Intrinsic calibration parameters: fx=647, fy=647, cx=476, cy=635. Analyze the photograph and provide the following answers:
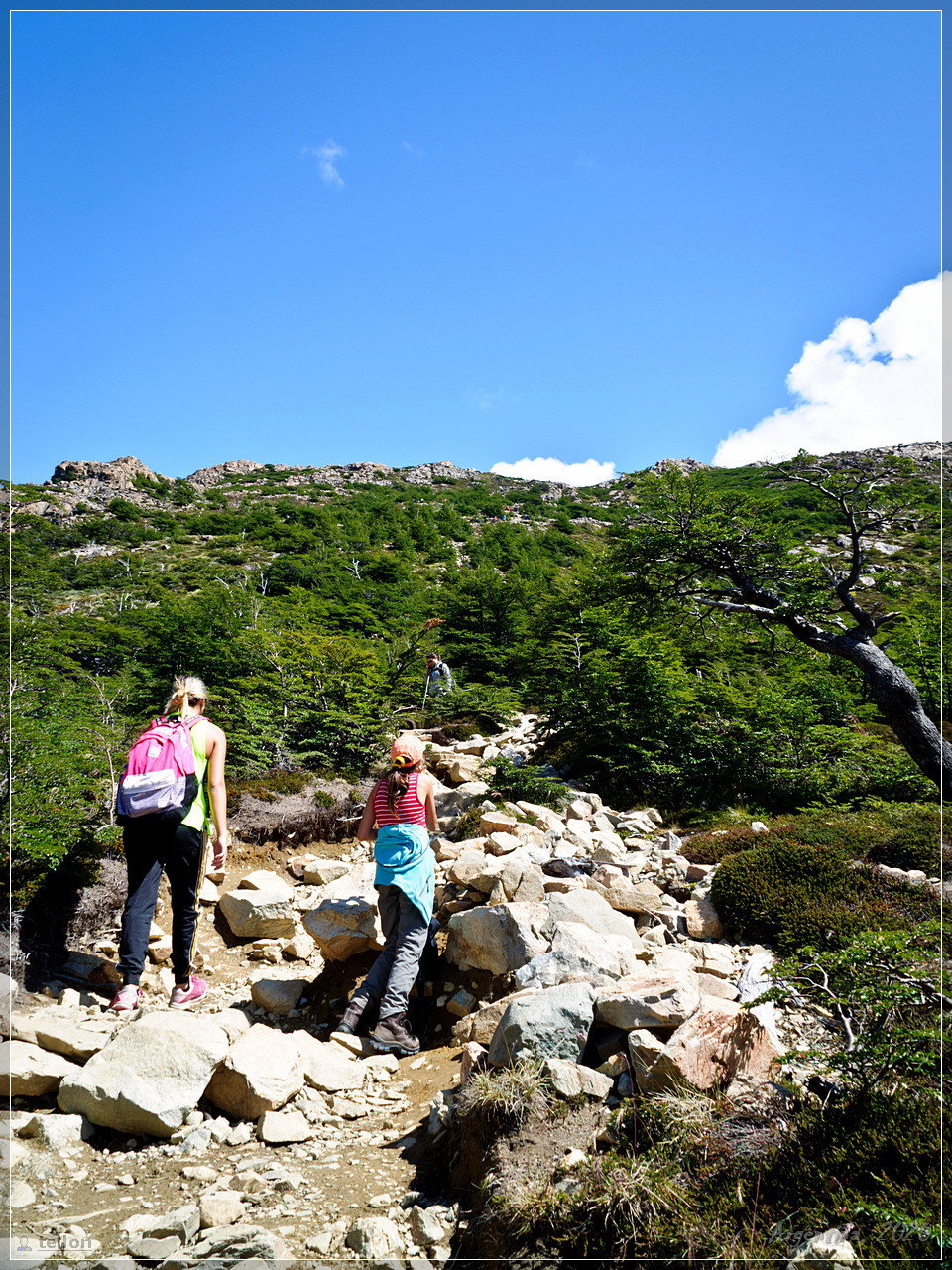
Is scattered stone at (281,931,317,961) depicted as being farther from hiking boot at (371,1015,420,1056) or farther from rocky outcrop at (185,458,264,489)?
rocky outcrop at (185,458,264,489)

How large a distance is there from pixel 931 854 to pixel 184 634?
12.8 meters

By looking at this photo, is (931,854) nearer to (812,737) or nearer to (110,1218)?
(812,737)

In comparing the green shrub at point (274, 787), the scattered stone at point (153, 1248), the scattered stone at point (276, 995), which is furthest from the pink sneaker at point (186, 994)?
the green shrub at point (274, 787)

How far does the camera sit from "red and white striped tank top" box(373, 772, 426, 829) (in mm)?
4488

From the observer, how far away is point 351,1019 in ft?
13.8

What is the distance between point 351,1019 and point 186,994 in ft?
3.65

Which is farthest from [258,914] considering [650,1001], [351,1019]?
[650,1001]

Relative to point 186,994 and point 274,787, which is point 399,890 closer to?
point 186,994

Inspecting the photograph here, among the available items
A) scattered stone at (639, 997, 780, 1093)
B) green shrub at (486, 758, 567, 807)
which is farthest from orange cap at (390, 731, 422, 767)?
green shrub at (486, 758, 567, 807)

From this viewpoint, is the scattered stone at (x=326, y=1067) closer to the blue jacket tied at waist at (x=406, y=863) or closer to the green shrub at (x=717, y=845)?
the blue jacket tied at waist at (x=406, y=863)

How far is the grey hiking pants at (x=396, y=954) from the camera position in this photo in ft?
14.0

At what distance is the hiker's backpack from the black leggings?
0.43 ft

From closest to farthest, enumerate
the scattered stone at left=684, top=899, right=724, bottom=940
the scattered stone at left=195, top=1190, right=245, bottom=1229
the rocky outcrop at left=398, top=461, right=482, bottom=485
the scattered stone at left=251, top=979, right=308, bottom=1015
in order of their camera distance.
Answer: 1. the scattered stone at left=195, top=1190, right=245, bottom=1229
2. the scattered stone at left=251, top=979, right=308, bottom=1015
3. the scattered stone at left=684, top=899, right=724, bottom=940
4. the rocky outcrop at left=398, top=461, right=482, bottom=485

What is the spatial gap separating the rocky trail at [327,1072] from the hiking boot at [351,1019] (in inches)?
3.2
